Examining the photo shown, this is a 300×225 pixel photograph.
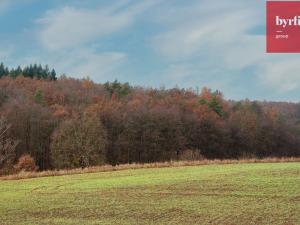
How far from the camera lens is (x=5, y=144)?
90500 mm

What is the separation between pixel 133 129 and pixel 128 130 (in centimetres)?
117

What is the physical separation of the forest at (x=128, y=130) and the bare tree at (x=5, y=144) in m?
0.20

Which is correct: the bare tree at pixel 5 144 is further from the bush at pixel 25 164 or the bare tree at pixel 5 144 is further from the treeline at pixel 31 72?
the treeline at pixel 31 72

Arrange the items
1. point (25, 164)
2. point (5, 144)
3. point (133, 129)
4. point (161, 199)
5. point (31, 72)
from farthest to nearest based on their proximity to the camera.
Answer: point (31, 72), point (133, 129), point (5, 144), point (25, 164), point (161, 199)

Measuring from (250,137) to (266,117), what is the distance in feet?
39.3

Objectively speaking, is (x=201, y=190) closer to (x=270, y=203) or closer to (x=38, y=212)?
(x=270, y=203)

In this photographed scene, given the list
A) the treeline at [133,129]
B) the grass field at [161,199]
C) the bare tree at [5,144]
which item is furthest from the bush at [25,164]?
the grass field at [161,199]

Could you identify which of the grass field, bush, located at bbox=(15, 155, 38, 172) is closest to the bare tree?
bush, located at bbox=(15, 155, 38, 172)

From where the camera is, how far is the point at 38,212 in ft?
78.6

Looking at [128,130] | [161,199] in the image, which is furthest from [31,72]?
[161,199]

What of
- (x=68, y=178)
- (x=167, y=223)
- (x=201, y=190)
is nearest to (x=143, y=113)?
(x=68, y=178)

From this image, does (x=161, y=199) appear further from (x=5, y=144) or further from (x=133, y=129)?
(x=133, y=129)

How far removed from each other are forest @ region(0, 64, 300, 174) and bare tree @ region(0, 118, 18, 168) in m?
0.20

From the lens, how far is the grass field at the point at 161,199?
21234mm
